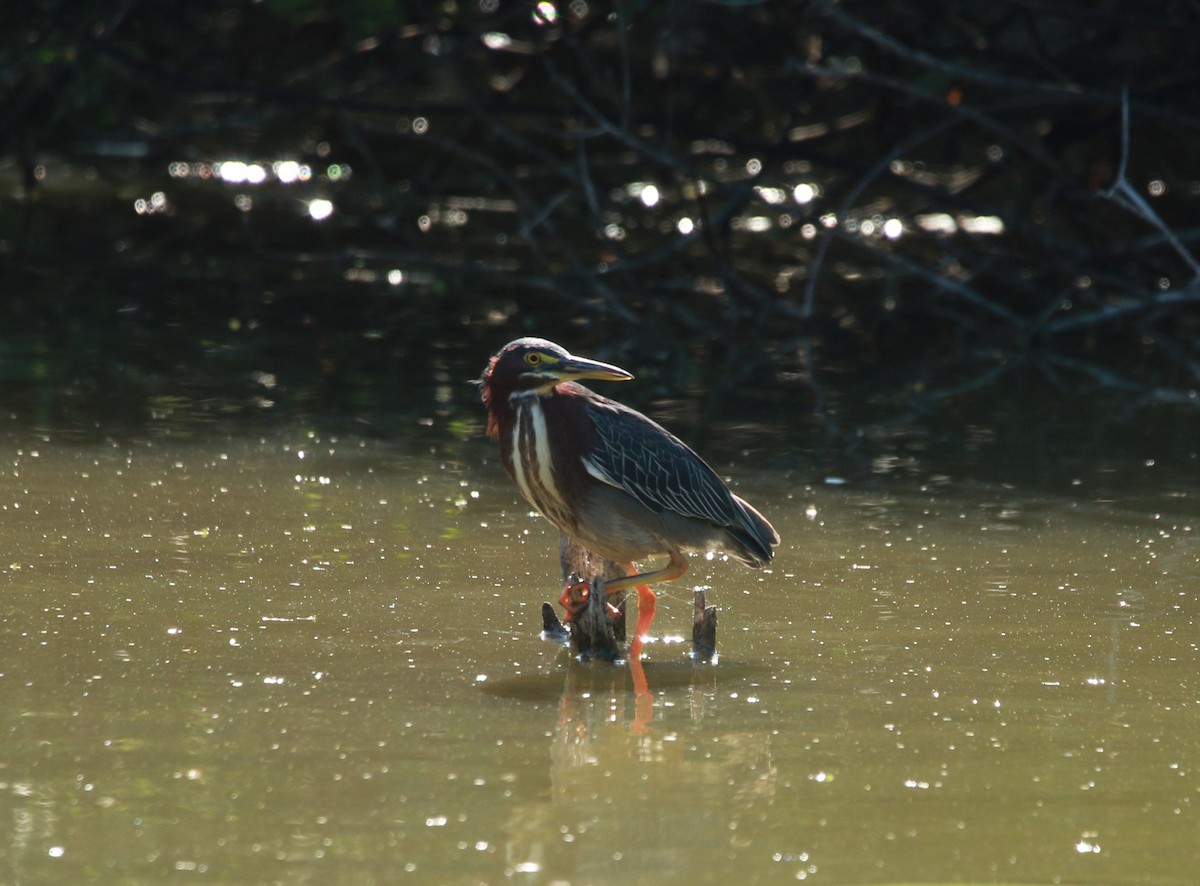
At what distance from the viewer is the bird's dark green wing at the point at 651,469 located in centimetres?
530

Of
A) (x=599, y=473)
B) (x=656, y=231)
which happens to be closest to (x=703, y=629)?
(x=599, y=473)

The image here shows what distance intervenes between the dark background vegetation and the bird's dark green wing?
9.70ft

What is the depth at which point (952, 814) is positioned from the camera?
3.74 metres

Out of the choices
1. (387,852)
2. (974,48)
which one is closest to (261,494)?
(387,852)

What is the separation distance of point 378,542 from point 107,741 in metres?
2.17

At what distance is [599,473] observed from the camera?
525 centimetres

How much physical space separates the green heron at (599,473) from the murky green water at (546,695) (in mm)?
265

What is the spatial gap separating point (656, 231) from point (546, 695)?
362 inches

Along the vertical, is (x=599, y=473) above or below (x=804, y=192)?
below

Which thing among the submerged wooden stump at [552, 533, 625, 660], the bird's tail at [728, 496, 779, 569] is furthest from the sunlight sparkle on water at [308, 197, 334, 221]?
the submerged wooden stump at [552, 533, 625, 660]

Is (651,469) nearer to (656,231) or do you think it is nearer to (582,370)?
(582,370)

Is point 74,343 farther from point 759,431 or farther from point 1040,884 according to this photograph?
point 1040,884

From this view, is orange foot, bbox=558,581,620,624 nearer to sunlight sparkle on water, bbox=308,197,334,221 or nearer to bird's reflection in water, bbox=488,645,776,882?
bird's reflection in water, bbox=488,645,776,882

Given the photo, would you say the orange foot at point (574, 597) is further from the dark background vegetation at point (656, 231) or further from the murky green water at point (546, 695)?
the dark background vegetation at point (656, 231)
